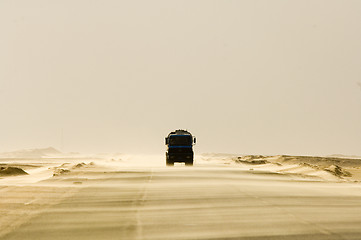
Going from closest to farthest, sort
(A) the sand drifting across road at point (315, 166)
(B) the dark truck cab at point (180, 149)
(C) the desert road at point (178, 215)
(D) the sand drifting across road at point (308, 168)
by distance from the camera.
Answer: (C) the desert road at point (178, 215), (D) the sand drifting across road at point (308, 168), (A) the sand drifting across road at point (315, 166), (B) the dark truck cab at point (180, 149)

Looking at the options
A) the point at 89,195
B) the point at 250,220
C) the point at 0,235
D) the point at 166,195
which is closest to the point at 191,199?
the point at 166,195

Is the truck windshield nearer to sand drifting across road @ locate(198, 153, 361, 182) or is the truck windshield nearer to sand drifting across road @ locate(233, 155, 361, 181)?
sand drifting across road @ locate(198, 153, 361, 182)

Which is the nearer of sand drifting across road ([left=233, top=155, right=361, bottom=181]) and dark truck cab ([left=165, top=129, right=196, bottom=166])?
sand drifting across road ([left=233, top=155, right=361, bottom=181])

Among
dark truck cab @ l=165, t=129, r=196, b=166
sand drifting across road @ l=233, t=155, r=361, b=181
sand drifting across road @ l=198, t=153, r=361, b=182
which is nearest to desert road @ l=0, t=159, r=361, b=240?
sand drifting across road @ l=198, t=153, r=361, b=182

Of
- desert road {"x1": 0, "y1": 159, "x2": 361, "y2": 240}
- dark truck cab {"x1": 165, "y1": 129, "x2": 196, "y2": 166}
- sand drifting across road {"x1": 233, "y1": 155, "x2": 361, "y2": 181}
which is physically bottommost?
sand drifting across road {"x1": 233, "y1": 155, "x2": 361, "y2": 181}

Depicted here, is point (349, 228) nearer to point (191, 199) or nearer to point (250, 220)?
point (250, 220)

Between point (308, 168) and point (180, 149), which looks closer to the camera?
point (308, 168)

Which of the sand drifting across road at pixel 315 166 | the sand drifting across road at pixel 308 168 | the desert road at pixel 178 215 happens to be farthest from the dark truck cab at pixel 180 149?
the desert road at pixel 178 215

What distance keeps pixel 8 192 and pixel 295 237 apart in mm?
14041

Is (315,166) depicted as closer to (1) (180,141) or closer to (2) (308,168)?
(2) (308,168)

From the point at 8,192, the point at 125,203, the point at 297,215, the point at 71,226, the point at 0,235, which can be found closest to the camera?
the point at 0,235

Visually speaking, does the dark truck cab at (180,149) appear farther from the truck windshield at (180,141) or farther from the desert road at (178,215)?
the desert road at (178,215)

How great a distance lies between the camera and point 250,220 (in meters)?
13.0

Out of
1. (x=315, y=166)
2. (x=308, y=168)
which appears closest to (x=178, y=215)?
(x=308, y=168)
